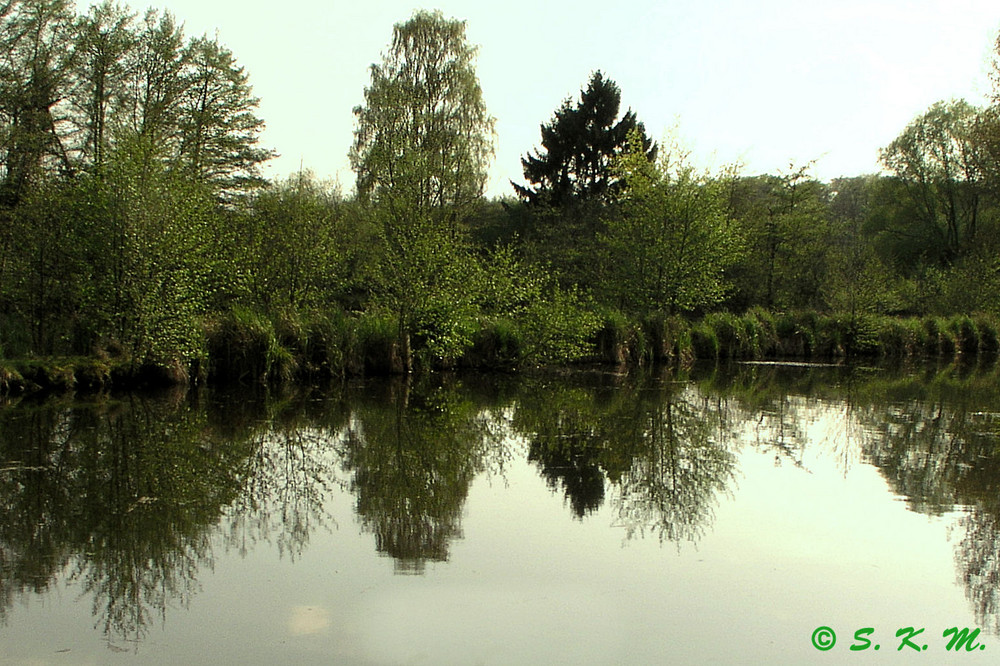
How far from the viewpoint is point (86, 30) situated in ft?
75.4

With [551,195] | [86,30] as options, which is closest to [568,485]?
[86,30]

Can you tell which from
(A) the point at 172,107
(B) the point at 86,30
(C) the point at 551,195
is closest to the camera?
(B) the point at 86,30

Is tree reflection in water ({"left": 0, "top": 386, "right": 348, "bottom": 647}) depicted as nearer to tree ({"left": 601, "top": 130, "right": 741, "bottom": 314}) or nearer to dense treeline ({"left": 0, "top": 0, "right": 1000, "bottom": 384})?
dense treeline ({"left": 0, "top": 0, "right": 1000, "bottom": 384})

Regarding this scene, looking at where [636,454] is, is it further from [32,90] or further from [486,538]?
[32,90]

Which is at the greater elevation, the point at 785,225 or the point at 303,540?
the point at 785,225

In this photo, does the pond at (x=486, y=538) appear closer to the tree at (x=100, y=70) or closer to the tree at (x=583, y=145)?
the tree at (x=100, y=70)

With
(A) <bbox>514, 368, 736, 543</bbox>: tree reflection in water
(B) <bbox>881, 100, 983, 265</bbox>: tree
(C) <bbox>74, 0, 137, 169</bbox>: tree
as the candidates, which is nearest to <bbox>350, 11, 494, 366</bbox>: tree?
(C) <bbox>74, 0, 137, 169</bbox>: tree

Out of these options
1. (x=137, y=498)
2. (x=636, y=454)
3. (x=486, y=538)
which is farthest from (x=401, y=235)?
(x=486, y=538)

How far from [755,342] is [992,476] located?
1753 centimetres

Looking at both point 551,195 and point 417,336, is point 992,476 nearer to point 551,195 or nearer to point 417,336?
point 417,336

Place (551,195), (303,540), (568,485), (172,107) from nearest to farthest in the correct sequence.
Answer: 1. (303,540)
2. (568,485)
3. (172,107)
4. (551,195)

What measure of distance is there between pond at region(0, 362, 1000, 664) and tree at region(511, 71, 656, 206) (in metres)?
25.1

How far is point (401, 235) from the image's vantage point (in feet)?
57.5

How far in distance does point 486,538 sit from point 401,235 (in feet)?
38.5
